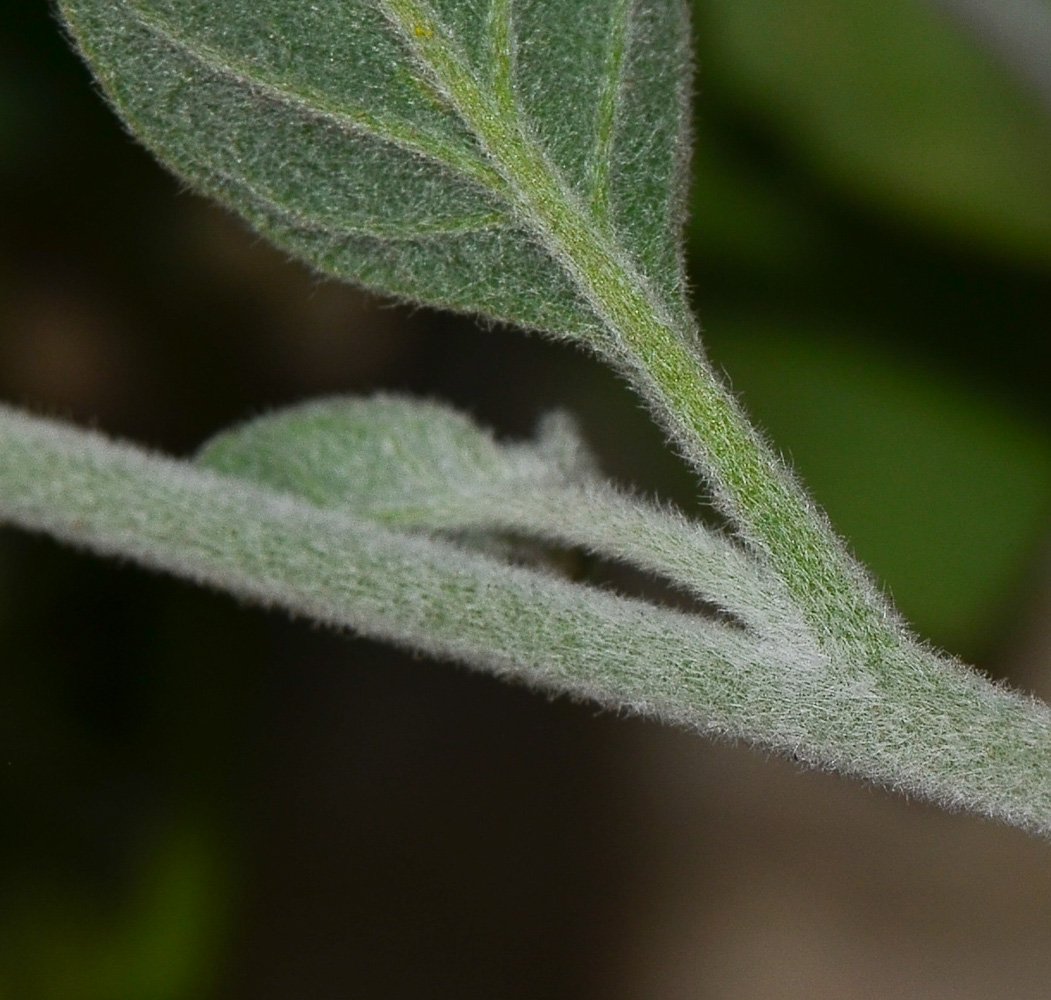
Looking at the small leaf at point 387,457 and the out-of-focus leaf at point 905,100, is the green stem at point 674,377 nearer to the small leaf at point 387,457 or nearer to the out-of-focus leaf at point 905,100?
the small leaf at point 387,457

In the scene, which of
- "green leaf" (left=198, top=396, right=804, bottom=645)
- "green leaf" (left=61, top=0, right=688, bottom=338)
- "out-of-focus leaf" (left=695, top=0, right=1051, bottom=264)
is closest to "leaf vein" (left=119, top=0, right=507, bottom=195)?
"green leaf" (left=61, top=0, right=688, bottom=338)

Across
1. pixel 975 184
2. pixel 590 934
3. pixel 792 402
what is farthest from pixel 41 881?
pixel 975 184

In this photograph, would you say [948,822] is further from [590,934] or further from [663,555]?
[663,555]

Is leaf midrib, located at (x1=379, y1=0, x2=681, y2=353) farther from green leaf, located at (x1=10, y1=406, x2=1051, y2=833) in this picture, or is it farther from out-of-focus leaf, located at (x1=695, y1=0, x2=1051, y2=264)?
out-of-focus leaf, located at (x1=695, y1=0, x2=1051, y2=264)

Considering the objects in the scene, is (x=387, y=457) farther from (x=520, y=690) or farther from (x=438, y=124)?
(x=520, y=690)

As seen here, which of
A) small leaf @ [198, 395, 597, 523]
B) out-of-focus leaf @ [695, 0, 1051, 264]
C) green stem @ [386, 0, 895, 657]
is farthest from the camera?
out-of-focus leaf @ [695, 0, 1051, 264]

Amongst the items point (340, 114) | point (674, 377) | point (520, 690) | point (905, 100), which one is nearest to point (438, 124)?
point (340, 114)
